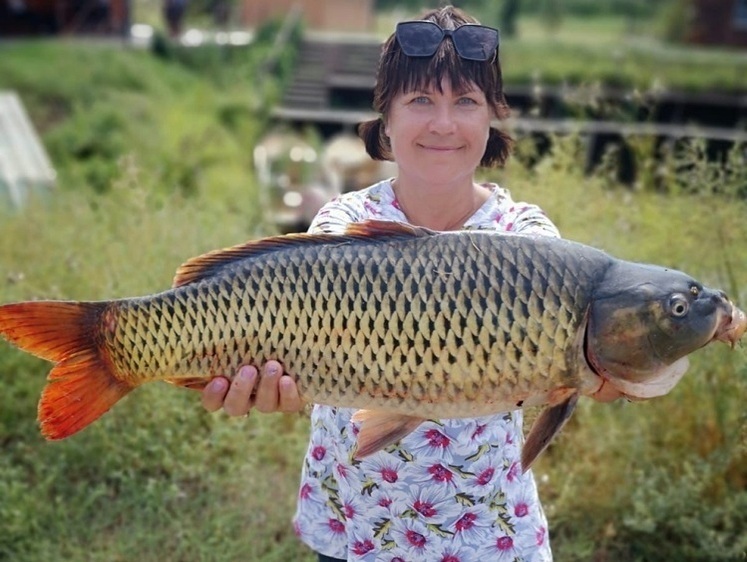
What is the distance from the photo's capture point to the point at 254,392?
2047mm

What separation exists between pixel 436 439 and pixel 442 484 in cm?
10

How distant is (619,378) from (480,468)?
42cm

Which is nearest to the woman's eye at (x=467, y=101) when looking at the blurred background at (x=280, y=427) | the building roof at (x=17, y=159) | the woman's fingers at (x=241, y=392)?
the woman's fingers at (x=241, y=392)

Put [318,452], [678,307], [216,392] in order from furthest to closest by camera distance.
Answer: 1. [318,452]
2. [216,392]
3. [678,307]

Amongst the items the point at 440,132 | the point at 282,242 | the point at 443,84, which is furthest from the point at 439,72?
the point at 282,242

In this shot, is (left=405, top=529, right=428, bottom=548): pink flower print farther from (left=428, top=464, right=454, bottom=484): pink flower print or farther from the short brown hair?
the short brown hair

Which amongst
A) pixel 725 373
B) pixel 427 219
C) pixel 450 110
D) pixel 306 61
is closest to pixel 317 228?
pixel 427 219

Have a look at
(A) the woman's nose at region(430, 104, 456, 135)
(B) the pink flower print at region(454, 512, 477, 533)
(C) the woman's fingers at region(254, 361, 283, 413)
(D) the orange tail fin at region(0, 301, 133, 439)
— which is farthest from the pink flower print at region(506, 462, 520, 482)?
(D) the orange tail fin at region(0, 301, 133, 439)

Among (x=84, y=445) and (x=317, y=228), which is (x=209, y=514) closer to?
(x=84, y=445)

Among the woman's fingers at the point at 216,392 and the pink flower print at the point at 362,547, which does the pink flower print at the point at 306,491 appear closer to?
the pink flower print at the point at 362,547

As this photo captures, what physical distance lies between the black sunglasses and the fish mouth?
30.9 inches

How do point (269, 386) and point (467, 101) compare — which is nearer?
point (269, 386)

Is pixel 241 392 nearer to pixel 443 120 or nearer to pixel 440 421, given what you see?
pixel 440 421

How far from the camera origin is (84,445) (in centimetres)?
394
